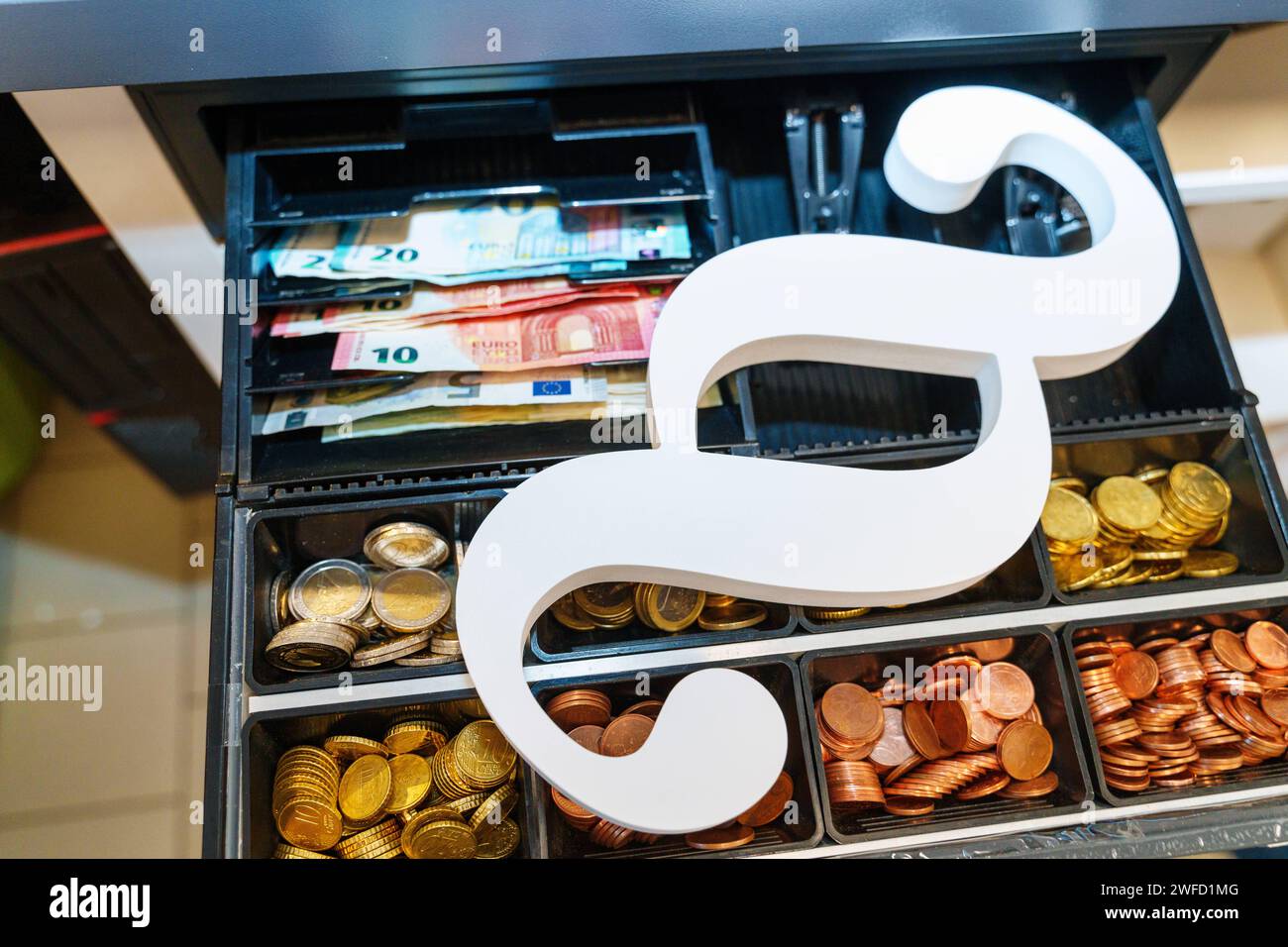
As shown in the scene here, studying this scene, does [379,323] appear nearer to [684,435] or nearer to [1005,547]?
[684,435]

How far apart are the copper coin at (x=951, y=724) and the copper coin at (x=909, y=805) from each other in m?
0.09

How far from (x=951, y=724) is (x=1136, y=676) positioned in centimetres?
34

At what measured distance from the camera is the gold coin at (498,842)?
4.97ft

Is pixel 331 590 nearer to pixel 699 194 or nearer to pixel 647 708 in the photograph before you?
pixel 647 708

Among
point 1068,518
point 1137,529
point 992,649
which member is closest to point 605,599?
point 992,649

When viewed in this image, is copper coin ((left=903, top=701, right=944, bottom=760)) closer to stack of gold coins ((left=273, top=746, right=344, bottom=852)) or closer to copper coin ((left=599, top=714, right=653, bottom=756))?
copper coin ((left=599, top=714, right=653, bottom=756))

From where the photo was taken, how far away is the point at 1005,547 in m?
1.43

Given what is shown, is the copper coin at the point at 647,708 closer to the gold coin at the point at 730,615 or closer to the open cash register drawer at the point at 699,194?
the gold coin at the point at 730,615

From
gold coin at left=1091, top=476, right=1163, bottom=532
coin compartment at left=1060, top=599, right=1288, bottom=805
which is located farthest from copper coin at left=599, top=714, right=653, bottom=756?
gold coin at left=1091, top=476, right=1163, bottom=532

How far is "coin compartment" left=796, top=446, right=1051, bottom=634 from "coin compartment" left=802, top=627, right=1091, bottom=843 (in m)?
0.04

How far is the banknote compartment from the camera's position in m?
1.81

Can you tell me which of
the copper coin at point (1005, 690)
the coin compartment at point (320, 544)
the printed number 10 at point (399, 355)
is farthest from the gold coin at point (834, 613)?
the printed number 10 at point (399, 355)
